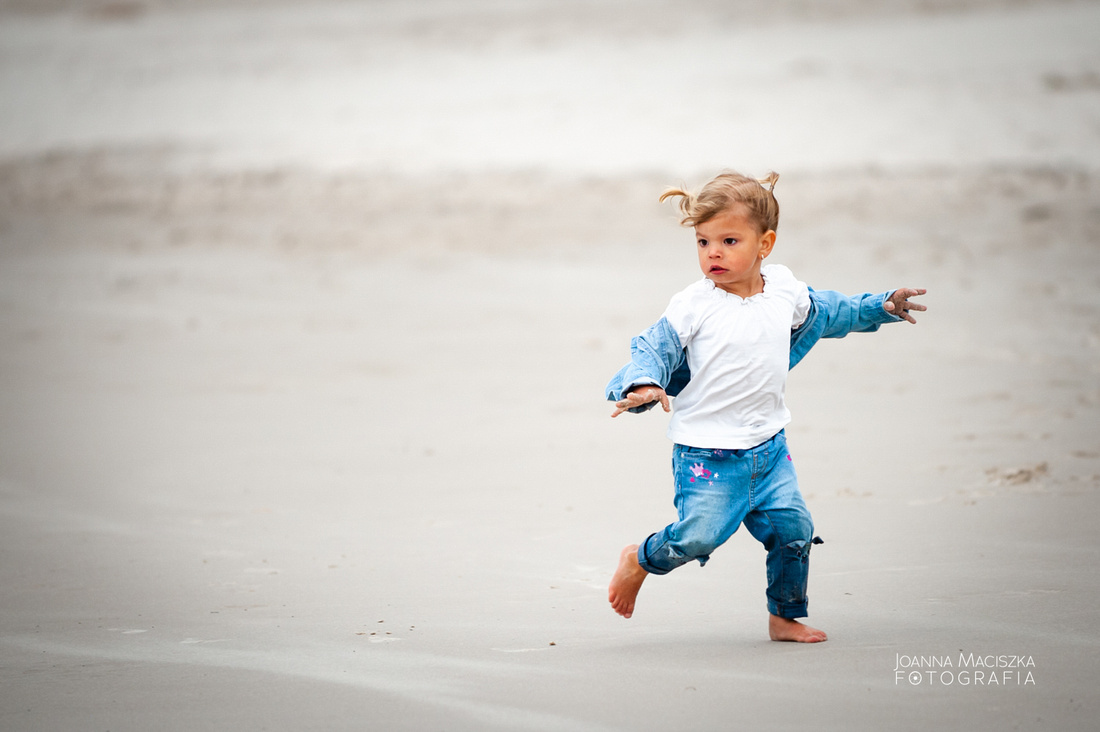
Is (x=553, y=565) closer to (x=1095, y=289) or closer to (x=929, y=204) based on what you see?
(x=1095, y=289)

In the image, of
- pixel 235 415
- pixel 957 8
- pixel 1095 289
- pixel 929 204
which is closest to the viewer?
pixel 235 415

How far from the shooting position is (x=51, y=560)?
4.27 meters

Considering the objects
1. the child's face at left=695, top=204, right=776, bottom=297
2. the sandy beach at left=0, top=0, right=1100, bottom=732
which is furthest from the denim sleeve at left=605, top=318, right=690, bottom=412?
the sandy beach at left=0, top=0, right=1100, bottom=732

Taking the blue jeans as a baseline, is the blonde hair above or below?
above

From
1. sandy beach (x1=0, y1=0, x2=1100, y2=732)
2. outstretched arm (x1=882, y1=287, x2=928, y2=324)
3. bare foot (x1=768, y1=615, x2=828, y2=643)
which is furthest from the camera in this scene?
outstretched arm (x1=882, y1=287, x2=928, y2=324)

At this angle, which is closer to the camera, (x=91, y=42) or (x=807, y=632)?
(x=807, y=632)

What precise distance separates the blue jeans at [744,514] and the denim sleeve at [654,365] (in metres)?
0.21

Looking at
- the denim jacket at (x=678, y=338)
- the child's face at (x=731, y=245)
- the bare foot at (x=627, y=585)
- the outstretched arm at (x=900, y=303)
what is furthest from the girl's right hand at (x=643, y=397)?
the outstretched arm at (x=900, y=303)

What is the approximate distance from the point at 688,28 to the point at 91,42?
10.7m

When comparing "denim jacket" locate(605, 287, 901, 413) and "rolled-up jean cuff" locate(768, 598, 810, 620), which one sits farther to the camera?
"rolled-up jean cuff" locate(768, 598, 810, 620)

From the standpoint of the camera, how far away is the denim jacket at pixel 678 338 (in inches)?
119

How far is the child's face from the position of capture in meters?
3.12

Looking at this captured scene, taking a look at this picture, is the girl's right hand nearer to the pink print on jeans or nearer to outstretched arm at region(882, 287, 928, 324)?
the pink print on jeans

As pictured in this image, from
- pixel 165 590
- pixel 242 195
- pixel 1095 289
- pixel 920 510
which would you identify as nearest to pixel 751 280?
pixel 920 510
